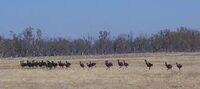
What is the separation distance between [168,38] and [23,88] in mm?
147482

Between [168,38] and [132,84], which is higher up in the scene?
[168,38]

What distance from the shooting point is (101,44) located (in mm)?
189875

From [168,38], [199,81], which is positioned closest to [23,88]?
[199,81]

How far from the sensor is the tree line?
168m

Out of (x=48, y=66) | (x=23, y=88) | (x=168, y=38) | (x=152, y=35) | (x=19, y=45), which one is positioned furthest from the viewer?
(x=152, y=35)

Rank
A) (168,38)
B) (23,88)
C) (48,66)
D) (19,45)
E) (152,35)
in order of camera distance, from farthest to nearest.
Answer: (152,35), (168,38), (19,45), (48,66), (23,88)

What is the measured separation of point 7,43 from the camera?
166750 millimetres

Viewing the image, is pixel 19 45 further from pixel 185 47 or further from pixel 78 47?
pixel 185 47

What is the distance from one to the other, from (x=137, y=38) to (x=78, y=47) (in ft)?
72.0

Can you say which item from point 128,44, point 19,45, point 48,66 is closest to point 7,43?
point 19,45

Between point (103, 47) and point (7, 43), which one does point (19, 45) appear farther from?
point (103, 47)

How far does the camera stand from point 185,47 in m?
178

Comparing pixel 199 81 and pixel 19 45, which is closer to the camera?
pixel 199 81

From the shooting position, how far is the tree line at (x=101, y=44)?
550 feet
